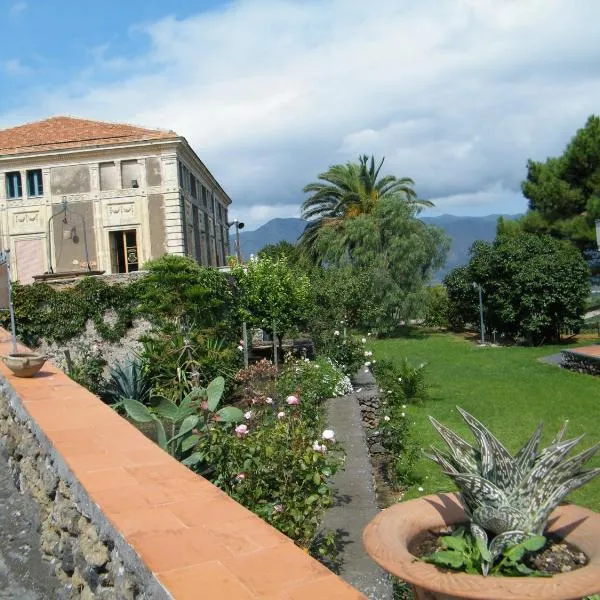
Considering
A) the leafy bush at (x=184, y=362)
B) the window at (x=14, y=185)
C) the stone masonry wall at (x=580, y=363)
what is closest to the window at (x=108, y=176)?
the window at (x=14, y=185)

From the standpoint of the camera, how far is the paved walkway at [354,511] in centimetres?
390

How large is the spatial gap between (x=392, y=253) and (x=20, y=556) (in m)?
27.0

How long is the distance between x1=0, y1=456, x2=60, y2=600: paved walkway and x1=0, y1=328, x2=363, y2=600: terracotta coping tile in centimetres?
67

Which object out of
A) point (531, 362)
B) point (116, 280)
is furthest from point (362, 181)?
point (116, 280)

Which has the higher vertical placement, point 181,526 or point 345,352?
point 181,526

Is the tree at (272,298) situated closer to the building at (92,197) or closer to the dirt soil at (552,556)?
the dirt soil at (552,556)

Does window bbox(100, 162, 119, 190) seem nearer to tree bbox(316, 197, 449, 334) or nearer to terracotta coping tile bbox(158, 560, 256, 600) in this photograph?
tree bbox(316, 197, 449, 334)

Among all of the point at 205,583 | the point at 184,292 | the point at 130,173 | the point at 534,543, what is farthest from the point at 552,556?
the point at 130,173

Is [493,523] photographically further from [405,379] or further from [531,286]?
[531,286]

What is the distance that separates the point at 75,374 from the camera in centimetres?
1444

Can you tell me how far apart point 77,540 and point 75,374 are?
1182 centimetres

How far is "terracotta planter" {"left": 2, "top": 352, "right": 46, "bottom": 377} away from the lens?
6285 millimetres

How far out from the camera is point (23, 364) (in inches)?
249

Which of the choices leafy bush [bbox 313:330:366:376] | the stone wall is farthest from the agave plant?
leafy bush [bbox 313:330:366:376]
